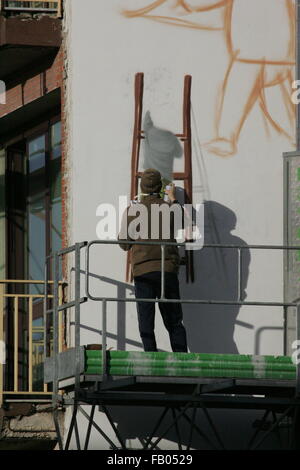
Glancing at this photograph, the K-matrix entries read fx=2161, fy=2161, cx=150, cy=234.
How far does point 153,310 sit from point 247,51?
3.36 meters

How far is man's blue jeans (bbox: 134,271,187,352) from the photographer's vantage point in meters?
22.5

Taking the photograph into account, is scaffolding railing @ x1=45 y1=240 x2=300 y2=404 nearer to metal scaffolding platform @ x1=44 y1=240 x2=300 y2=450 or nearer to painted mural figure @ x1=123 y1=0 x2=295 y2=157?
metal scaffolding platform @ x1=44 y1=240 x2=300 y2=450

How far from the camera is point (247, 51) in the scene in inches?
946

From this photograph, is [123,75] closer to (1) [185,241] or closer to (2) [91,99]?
(2) [91,99]

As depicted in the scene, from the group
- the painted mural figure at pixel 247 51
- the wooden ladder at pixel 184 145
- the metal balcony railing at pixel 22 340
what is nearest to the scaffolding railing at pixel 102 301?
the wooden ladder at pixel 184 145

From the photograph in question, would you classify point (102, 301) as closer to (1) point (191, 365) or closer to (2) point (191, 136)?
(1) point (191, 365)

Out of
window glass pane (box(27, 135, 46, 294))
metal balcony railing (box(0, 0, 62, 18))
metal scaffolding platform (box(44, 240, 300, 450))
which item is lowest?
metal scaffolding platform (box(44, 240, 300, 450))

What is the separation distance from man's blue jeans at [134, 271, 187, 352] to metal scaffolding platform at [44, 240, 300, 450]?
0.87 ft

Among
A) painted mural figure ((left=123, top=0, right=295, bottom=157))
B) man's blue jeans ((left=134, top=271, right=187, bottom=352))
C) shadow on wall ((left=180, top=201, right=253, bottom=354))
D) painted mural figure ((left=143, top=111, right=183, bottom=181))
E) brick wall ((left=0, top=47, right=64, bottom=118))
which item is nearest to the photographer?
man's blue jeans ((left=134, top=271, right=187, bottom=352))

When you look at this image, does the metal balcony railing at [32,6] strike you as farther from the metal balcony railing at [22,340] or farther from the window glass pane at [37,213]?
the metal balcony railing at [22,340]

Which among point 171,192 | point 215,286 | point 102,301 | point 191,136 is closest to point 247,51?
point 191,136

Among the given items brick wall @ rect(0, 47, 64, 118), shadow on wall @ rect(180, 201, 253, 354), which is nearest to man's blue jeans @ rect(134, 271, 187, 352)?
shadow on wall @ rect(180, 201, 253, 354)

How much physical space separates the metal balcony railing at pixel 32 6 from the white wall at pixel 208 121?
1.12 ft

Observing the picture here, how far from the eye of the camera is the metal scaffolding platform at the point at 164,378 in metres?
21.7
